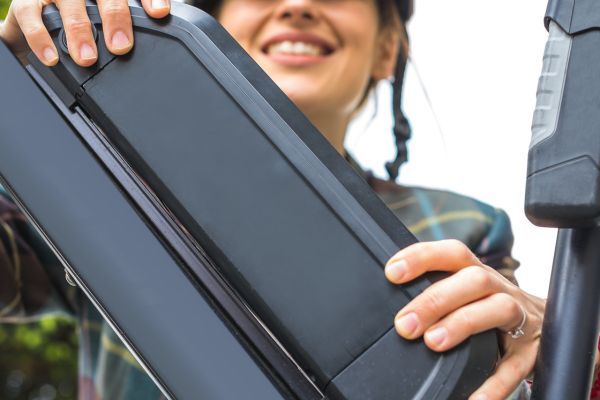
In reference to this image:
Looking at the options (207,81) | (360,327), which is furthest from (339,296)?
(207,81)

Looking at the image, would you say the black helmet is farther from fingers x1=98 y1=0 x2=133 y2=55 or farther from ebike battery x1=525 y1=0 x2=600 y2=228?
ebike battery x1=525 y1=0 x2=600 y2=228

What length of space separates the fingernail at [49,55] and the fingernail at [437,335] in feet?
1.90

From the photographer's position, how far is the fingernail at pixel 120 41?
0.91 metres

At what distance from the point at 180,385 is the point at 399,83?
1.48 metres

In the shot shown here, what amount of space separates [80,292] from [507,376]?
1.29 meters

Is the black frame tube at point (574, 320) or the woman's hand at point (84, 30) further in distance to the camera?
the woman's hand at point (84, 30)

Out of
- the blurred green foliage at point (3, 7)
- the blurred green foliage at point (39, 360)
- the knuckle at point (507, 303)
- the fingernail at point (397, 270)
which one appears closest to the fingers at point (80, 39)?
the fingernail at point (397, 270)

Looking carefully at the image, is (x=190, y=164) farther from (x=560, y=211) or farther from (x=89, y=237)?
(x=560, y=211)

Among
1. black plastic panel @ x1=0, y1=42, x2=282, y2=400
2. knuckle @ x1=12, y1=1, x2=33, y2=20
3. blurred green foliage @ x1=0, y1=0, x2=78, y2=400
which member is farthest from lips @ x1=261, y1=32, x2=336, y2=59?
blurred green foliage @ x1=0, y1=0, x2=78, y2=400

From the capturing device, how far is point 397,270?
84 cm

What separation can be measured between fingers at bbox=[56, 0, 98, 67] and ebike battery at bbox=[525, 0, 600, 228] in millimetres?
545

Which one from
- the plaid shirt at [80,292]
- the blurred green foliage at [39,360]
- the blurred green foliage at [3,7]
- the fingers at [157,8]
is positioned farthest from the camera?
the blurred green foliage at [39,360]

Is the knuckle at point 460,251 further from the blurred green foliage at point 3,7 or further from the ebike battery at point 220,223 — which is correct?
the blurred green foliage at point 3,7

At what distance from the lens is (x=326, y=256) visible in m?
0.85
